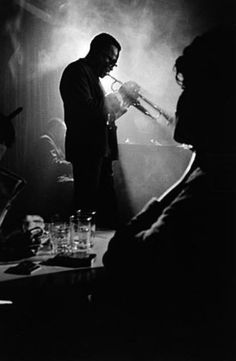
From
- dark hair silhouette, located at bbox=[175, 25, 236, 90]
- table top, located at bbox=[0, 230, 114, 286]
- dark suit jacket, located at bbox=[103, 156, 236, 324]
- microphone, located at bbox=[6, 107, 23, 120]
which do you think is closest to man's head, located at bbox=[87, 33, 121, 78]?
microphone, located at bbox=[6, 107, 23, 120]

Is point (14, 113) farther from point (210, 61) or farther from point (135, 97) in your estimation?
point (210, 61)

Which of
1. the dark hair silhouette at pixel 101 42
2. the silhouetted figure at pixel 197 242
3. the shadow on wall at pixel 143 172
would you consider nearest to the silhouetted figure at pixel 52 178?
the shadow on wall at pixel 143 172

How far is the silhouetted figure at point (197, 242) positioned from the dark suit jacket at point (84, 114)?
981 mm

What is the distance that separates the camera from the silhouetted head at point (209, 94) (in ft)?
3.42

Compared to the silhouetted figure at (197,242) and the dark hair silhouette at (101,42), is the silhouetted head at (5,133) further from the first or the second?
the silhouetted figure at (197,242)

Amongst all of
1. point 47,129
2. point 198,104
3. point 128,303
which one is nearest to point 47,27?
point 47,129

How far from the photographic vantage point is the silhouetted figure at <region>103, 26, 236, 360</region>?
0.93 metres

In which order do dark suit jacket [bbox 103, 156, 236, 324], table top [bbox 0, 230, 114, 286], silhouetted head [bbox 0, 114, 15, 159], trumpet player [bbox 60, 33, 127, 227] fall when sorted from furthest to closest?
trumpet player [bbox 60, 33, 127, 227]
silhouetted head [bbox 0, 114, 15, 159]
table top [bbox 0, 230, 114, 286]
dark suit jacket [bbox 103, 156, 236, 324]

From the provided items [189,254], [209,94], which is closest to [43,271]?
[189,254]

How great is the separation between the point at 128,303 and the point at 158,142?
1491 millimetres

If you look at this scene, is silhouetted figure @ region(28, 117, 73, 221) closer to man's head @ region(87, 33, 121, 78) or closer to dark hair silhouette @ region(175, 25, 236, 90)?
man's head @ region(87, 33, 121, 78)

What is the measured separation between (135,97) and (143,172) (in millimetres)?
454

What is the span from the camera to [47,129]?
2.33m

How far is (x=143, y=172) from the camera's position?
2383 mm
